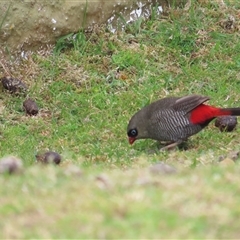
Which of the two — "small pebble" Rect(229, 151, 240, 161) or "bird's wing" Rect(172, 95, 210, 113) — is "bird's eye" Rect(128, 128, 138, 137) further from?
"small pebble" Rect(229, 151, 240, 161)

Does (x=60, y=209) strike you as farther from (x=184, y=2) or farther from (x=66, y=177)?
(x=184, y=2)

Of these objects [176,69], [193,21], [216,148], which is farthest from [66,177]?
[193,21]

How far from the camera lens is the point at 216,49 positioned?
31.5ft

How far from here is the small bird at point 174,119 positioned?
736cm

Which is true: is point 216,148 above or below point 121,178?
below

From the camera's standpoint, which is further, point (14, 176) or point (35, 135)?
point (35, 135)

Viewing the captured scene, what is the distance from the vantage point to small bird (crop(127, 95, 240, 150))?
7.36 m

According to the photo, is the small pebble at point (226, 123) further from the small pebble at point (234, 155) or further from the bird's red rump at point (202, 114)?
the small pebble at point (234, 155)

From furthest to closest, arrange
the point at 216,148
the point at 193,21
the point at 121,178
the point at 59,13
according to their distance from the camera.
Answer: the point at 193,21
the point at 59,13
the point at 216,148
the point at 121,178

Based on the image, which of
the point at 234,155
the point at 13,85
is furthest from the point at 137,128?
the point at 13,85

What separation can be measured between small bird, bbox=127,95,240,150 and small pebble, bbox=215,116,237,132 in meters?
0.52

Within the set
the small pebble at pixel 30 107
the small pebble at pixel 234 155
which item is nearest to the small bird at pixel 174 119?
the small pebble at pixel 234 155

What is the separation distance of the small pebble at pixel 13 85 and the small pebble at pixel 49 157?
1.45 m

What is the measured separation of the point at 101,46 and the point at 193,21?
1.24m
